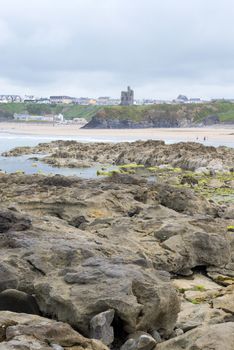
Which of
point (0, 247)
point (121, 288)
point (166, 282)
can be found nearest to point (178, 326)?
point (166, 282)

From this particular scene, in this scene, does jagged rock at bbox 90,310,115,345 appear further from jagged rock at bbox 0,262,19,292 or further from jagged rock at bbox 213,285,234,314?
jagged rock at bbox 213,285,234,314

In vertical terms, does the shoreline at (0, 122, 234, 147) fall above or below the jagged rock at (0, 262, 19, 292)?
below

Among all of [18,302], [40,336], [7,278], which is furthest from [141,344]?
[7,278]

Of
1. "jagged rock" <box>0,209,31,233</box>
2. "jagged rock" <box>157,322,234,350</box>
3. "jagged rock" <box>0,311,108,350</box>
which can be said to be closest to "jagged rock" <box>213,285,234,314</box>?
"jagged rock" <box>157,322,234,350</box>

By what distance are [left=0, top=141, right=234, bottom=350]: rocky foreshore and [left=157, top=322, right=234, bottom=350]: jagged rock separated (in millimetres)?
17

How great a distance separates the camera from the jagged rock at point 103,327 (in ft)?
31.4

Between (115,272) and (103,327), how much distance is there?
1582 mm

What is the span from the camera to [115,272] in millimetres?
10969

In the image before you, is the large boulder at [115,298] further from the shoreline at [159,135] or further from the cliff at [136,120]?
the cliff at [136,120]

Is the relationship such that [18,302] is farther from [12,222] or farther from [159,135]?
[159,135]

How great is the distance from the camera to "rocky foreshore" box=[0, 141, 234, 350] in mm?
8977

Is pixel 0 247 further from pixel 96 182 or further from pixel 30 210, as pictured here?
pixel 96 182

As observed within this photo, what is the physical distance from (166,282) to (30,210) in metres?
11.5

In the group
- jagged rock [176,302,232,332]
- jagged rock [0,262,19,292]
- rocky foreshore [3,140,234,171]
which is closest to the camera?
jagged rock [176,302,232,332]
